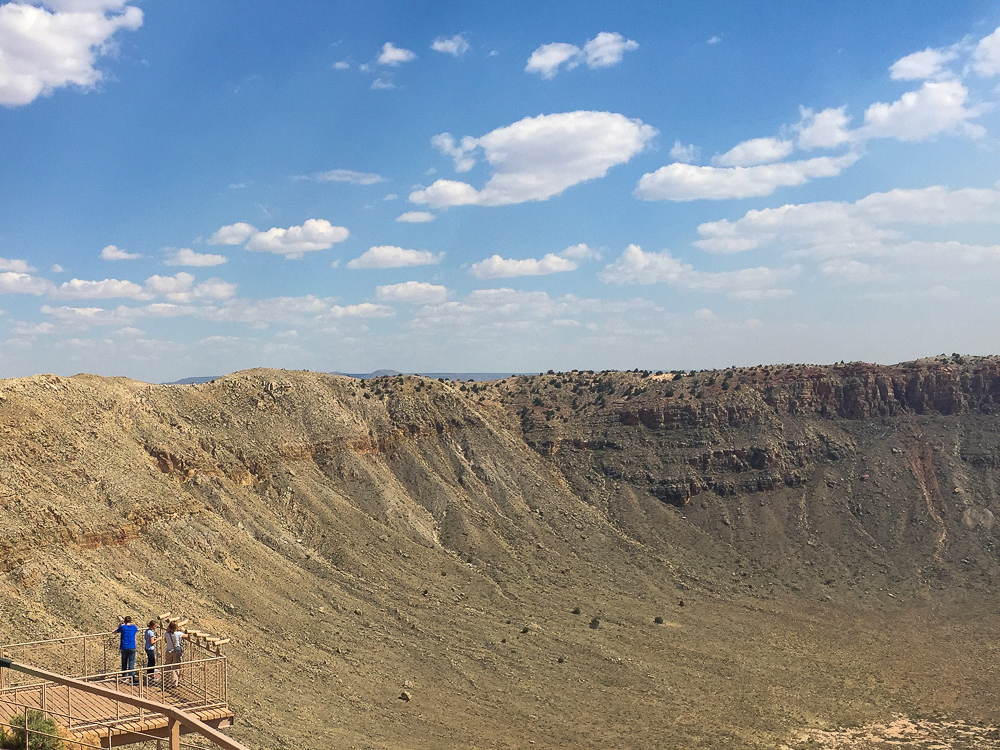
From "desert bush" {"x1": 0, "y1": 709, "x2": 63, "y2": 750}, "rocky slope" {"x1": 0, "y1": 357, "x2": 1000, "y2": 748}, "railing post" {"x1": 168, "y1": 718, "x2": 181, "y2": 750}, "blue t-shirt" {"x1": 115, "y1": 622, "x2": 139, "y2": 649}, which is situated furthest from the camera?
"rocky slope" {"x1": 0, "y1": 357, "x2": 1000, "y2": 748}

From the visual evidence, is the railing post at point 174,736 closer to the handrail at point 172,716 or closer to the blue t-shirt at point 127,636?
the handrail at point 172,716

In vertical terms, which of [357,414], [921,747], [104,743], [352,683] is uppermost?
[357,414]

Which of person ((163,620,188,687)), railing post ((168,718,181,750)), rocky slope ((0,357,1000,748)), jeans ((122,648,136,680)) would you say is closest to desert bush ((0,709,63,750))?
railing post ((168,718,181,750))

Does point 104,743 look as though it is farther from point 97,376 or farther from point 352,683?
point 97,376

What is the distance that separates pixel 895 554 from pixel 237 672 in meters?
47.4

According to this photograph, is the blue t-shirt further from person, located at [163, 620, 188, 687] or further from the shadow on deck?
person, located at [163, 620, 188, 687]

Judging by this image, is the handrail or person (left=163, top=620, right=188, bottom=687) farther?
person (left=163, top=620, right=188, bottom=687)

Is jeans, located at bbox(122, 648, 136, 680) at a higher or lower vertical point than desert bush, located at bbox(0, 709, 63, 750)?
lower

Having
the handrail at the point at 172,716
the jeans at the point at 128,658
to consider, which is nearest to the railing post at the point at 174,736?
the handrail at the point at 172,716

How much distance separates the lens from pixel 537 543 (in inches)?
2281

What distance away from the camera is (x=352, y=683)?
117 ft

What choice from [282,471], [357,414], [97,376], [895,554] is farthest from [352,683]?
[895,554]

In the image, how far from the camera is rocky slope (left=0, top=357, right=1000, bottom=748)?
35094mm

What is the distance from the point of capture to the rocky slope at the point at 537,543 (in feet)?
115
